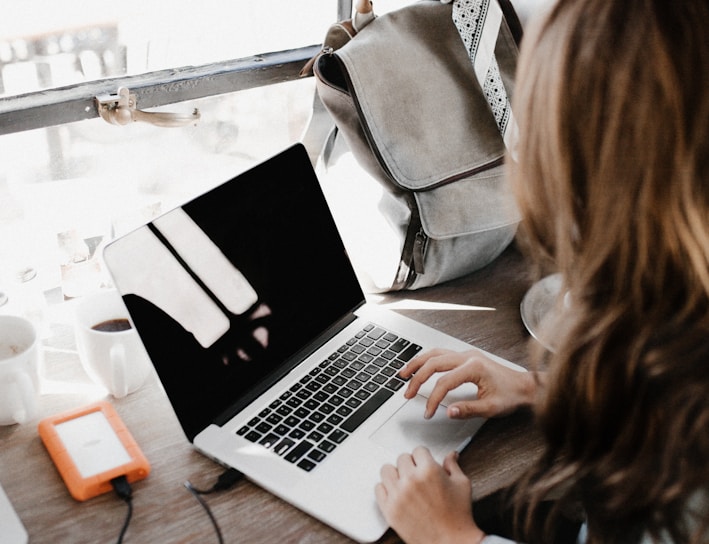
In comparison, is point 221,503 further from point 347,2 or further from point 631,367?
point 347,2

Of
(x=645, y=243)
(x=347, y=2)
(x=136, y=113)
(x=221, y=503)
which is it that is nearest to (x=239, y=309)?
(x=221, y=503)

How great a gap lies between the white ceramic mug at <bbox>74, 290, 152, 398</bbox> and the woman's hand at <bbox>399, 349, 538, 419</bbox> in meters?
0.33

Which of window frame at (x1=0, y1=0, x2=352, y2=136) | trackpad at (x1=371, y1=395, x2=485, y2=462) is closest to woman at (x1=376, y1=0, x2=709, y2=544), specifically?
trackpad at (x1=371, y1=395, x2=485, y2=462)

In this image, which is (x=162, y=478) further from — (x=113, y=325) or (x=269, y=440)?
(x=113, y=325)

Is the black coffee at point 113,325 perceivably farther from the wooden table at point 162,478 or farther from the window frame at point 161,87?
the window frame at point 161,87

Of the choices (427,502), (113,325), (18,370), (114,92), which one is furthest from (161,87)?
(427,502)

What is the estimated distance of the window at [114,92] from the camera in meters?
1.03

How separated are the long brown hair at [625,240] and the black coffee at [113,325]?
53 cm

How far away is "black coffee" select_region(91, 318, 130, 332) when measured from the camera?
2.98 ft

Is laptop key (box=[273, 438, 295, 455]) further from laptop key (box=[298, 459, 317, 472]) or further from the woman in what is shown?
the woman

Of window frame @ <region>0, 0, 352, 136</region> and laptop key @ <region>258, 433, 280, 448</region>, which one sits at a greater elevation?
window frame @ <region>0, 0, 352, 136</region>

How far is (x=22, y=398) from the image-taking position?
0.82 m

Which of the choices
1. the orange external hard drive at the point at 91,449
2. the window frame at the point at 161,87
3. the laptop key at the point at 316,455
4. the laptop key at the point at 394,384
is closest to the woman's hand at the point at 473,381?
the laptop key at the point at 394,384

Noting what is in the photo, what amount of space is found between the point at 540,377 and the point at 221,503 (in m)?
0.40
